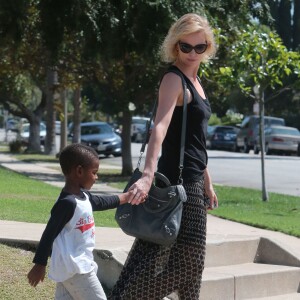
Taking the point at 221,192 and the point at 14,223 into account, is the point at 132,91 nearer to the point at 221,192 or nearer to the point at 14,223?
the point at 221,192

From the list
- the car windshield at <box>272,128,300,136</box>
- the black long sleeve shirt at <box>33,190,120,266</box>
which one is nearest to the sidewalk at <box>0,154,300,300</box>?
the black long sleeve shirt at <box>33,190,120,266</box>

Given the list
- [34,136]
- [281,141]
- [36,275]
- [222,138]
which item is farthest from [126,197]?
[222,138]

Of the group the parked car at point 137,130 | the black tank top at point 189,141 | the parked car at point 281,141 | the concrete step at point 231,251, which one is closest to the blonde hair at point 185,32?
the black tank top at point 189,141

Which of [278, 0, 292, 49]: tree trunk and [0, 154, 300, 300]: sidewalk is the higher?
[278, 0, 292, 49]: tree trunk

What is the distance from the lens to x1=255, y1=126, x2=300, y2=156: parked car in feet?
124

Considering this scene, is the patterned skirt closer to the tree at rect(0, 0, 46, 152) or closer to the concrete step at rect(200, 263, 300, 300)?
the concrete step at rect(200, 263, 300, 300)

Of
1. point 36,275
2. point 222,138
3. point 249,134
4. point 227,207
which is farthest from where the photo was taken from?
point 222,138

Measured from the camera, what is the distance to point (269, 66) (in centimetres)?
1375

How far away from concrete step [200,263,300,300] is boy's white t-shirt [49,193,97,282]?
6.85ft

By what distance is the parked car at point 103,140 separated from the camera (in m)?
33.0

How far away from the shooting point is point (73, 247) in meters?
4.36

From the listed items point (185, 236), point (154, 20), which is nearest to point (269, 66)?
point (154, 20)

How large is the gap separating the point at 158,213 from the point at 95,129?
30.5 meters

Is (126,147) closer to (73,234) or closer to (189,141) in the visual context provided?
(189,141)
